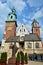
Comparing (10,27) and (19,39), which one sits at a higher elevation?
(10,27)

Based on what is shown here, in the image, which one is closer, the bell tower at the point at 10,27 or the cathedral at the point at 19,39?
the cathedral at the point at 19,39

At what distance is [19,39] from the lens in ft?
198

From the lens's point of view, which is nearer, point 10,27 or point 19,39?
point 19,39

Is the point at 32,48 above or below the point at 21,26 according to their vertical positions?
below

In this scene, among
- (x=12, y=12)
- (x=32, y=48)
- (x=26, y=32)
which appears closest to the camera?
(x=32, y=48)

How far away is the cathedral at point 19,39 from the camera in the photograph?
55119mm

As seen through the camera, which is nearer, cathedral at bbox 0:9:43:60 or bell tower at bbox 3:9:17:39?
cathedral at bbox 0:9:43:60

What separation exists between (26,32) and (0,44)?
12740 mm

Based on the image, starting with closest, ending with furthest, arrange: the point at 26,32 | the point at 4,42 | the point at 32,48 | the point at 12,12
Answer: the point at 32,48 < the point at 4,42 < the point at 26,32 < the point at 12,12

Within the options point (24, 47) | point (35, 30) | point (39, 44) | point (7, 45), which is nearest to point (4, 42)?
point (7, 45)

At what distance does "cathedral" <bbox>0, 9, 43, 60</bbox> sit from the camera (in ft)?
181

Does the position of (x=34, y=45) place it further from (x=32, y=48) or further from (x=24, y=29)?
(x=24, y=29)

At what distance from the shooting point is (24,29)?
66125 mm

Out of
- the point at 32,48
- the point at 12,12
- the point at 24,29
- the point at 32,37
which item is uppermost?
the point at 12,12
